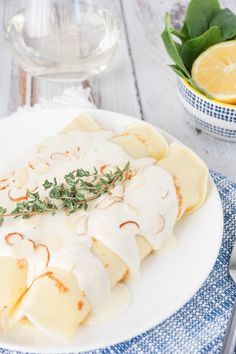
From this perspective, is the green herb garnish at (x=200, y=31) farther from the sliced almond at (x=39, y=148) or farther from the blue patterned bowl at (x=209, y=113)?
the sliced almond at (x=39, y=148)

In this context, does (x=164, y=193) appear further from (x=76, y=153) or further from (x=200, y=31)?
(x=200, y=31)

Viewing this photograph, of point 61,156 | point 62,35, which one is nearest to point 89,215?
point 61,156

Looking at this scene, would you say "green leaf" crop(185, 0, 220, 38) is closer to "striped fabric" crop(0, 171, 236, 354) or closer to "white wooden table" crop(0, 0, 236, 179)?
"white wooden table" crop(0, 0, 236, 179)

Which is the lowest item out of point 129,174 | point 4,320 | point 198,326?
point 198,326

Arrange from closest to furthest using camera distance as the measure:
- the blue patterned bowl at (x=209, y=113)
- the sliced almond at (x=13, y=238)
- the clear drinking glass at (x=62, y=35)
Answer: the sliced almond at (x=13, y=238)
the blue patterned bowl at (x=209, y=113)
the clear drinking glass at (x=62, y=35)

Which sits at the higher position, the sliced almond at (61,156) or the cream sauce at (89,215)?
the sliced almond at (61,156)

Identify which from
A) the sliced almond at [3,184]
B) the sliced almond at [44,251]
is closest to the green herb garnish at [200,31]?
the sliced almond at [3,184]

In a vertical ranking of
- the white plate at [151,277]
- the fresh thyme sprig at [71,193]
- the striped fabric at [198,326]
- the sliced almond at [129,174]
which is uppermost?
the fresh thyme sprig at [71,193]

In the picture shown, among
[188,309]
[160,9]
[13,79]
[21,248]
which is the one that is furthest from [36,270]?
[160,9]
